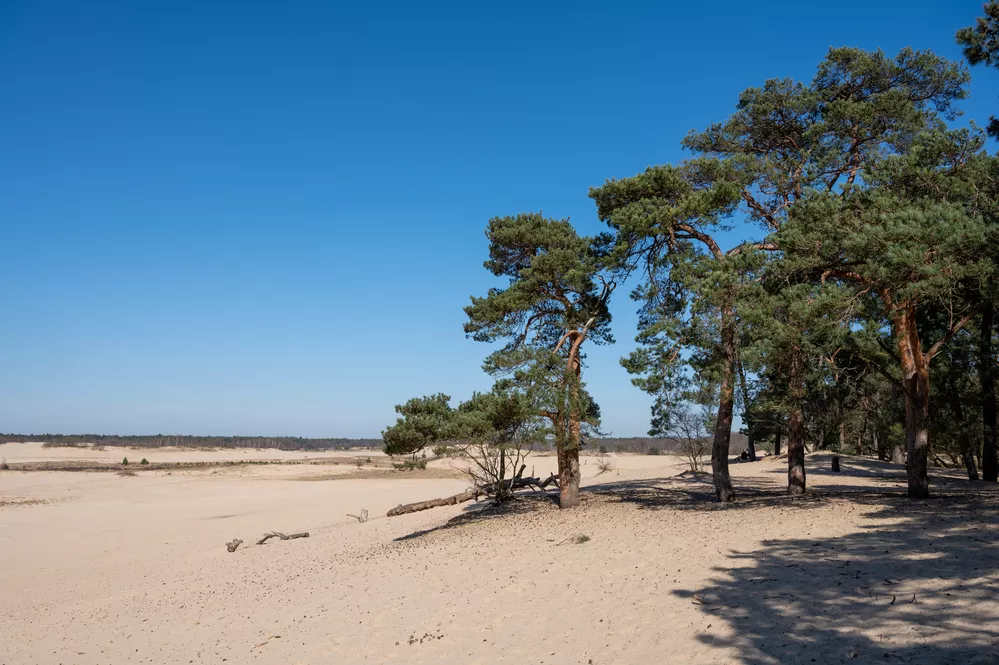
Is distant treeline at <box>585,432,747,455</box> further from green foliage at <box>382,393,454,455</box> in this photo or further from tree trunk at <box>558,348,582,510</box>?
green foliage at <box>382,393,454,455</box>

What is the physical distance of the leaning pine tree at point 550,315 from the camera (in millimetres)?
16812

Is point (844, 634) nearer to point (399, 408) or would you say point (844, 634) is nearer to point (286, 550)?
point (399, 408)

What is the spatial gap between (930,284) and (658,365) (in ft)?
20.5

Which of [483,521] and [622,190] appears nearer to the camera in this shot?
[622,190]

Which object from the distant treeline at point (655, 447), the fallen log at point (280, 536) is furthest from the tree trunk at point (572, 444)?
the distant treeline at point (655, 447)

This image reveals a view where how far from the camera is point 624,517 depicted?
16.1 metres

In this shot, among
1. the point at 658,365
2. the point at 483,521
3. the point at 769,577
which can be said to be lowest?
the point at 483,521

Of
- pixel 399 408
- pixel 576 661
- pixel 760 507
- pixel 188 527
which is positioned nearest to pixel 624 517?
pixel 760 507

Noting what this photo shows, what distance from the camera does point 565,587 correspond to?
34.8ft

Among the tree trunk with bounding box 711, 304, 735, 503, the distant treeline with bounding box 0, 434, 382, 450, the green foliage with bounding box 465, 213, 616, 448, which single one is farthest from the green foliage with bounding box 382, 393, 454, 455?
the distant treeline with bounding box 0, 434, 382, 450

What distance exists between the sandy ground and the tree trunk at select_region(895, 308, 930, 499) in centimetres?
76

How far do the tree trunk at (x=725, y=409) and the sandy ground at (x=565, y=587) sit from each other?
0.81 meters

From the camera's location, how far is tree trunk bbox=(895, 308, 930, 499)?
48.1 ft

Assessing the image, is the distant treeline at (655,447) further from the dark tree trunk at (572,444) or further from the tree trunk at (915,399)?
the tree trunk at (915,399)
